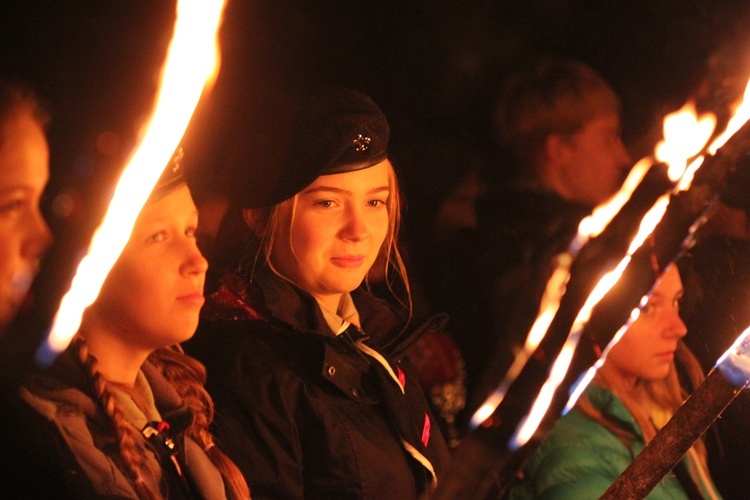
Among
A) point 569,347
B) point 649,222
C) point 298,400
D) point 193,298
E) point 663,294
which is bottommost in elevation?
point 298,400

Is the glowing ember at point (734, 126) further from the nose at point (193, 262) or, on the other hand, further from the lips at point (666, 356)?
the nose at point (193, 262)

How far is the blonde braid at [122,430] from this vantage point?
5.93 feet

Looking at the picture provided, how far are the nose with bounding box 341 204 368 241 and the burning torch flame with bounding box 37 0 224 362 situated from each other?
438 mm

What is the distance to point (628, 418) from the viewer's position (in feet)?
9.05

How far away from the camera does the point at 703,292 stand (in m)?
2.94

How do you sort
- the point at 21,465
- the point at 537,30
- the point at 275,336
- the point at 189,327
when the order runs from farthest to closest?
the point at 537,30
the point at 275,336
the point at 189,327
the point at 21,465

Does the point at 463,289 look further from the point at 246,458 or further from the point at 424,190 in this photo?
the point at 246,458

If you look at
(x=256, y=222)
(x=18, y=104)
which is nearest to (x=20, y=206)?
(x=18, y=104)

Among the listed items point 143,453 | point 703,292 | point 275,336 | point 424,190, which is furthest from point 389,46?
point 143,453

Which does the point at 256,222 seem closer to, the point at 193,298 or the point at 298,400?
the point at 193,298

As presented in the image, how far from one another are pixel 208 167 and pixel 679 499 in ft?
5.38

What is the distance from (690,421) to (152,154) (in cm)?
118

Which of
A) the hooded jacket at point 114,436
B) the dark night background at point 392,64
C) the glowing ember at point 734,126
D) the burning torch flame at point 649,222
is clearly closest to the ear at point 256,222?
the dark night background at point 392,64

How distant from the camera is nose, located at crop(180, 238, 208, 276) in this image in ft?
6.59
